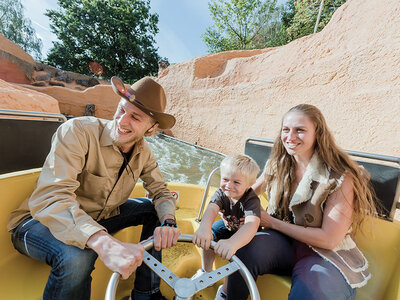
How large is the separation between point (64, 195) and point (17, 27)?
1207 inches

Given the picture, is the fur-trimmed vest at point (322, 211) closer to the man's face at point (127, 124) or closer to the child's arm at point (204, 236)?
the child's arm at point (204, 236)

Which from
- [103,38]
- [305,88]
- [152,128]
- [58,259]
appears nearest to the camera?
[58,259]

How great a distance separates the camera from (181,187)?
2.30 metres

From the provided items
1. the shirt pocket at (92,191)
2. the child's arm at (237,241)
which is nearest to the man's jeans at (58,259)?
the shirt pocket at (92,191)

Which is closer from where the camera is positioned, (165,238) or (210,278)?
→ (210,278)

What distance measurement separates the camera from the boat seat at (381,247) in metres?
1.14

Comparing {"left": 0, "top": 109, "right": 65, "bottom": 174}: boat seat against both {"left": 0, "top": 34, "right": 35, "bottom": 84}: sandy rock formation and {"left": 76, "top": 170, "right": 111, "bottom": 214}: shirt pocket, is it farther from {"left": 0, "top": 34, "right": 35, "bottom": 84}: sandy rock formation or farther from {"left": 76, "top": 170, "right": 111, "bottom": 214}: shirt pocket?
{"left": 0, "top": 34, "right": 35, "bottom": 84}: sandy rock formation

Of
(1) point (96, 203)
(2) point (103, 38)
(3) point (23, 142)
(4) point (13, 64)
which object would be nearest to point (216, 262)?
(1) point (96, 203)

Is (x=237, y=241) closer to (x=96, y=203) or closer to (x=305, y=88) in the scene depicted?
(x=96, y=203)

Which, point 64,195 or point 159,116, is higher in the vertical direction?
point 159,116

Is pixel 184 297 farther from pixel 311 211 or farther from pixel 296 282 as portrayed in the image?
pixel 311 211

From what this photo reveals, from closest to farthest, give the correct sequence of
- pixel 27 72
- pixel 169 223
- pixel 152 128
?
1. pixel 169 223
2. pixel 152 128
3. pixel 27 72

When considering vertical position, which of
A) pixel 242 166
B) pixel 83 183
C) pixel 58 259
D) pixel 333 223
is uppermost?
pixel 242 166

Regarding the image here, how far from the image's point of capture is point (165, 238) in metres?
0.94
